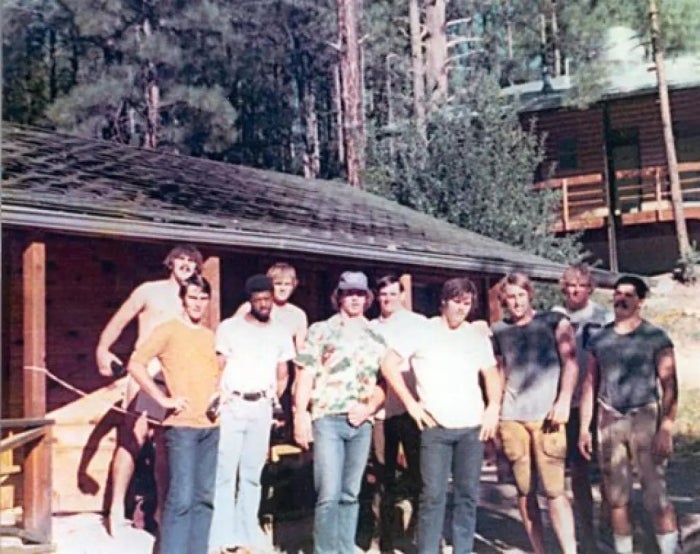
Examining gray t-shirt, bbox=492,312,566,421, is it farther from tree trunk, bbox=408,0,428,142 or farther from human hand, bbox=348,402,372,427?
tree trunk, bbox=408,0,428,142

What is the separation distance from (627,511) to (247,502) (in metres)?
1.43

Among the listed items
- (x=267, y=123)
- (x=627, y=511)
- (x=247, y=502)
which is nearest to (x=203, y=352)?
(x=247, y=502)

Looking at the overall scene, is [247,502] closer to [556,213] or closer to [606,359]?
[606,359]

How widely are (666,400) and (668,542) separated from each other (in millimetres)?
542

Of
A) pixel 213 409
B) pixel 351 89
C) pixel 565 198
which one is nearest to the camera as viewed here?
pixel 213 409

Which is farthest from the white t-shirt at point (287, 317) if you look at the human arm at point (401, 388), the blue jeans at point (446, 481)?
the blue jeans at point (446, 481)

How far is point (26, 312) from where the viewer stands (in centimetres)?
400

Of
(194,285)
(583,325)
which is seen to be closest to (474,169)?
(583,325)

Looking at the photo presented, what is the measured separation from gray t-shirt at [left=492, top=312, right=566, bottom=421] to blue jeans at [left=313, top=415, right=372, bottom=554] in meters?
Result: 0.55

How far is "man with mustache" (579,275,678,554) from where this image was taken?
4.14 metres

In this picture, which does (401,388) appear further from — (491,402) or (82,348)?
(82,348)

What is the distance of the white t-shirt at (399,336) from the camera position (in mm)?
4188

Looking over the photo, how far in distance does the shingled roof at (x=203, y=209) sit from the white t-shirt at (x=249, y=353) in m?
0.50

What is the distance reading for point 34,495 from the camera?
12.8ft
